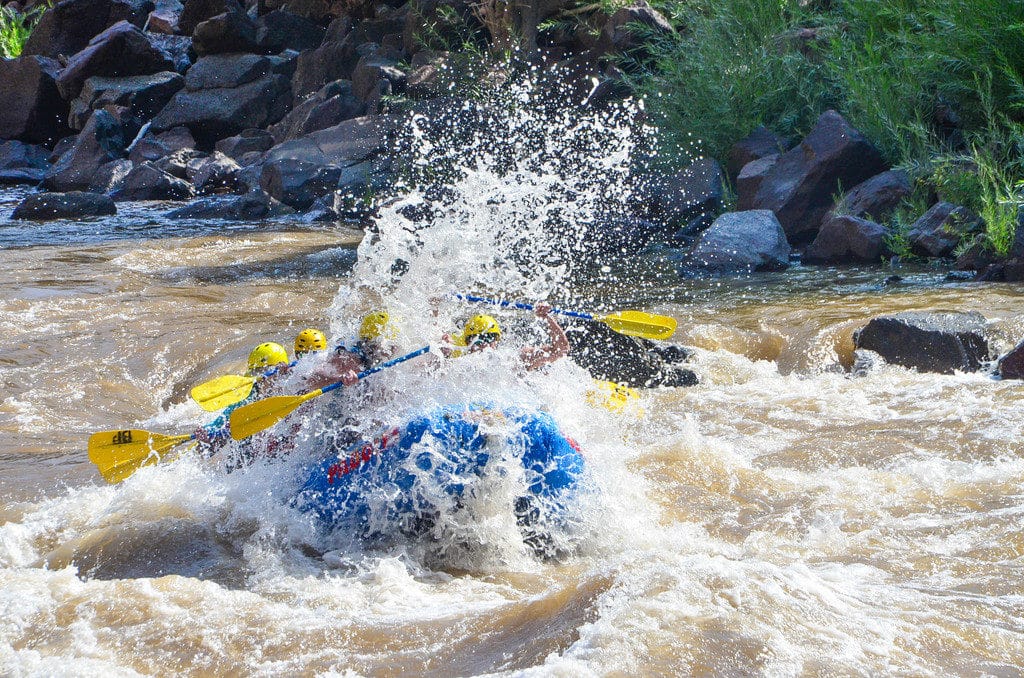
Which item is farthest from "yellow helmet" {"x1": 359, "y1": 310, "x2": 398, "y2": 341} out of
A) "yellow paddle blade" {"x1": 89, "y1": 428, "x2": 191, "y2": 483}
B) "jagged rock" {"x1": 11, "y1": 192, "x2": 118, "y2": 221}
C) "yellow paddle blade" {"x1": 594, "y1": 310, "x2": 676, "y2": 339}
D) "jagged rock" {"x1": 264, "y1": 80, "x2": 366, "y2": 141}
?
"jagged rock" {"x1": 264, "y1": 80, "x2": 366, "y2": 141}

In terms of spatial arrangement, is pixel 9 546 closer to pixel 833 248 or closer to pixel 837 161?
pixel 833 248

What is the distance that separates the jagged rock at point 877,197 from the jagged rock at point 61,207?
9.24 metres

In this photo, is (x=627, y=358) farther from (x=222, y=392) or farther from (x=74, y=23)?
(x=74, y=23)

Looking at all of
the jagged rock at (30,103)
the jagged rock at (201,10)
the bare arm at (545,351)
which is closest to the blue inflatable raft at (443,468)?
the bare arm at (545,351)

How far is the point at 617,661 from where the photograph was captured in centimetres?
278

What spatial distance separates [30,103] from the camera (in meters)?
19.2

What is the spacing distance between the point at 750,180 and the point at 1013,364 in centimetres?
439

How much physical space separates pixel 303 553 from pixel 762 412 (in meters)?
2.74

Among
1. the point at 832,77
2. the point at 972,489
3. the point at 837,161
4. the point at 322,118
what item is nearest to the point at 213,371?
the point at 972,489

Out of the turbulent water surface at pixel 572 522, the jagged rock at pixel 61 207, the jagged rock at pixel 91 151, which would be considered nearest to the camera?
the turbulent water surface at pixel 572 522

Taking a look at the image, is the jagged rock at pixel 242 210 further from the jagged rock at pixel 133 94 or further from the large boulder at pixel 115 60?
the large boulder at pixel 115 60

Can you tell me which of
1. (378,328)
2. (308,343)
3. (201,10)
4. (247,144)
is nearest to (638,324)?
(378,328)

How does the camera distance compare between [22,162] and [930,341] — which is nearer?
[930,341]

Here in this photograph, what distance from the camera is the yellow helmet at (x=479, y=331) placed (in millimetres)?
4488
